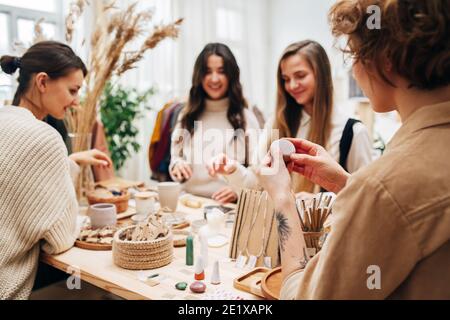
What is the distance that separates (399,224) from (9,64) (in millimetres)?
1524

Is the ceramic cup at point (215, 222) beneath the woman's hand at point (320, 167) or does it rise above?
beneath

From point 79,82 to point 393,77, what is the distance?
4.33 ft

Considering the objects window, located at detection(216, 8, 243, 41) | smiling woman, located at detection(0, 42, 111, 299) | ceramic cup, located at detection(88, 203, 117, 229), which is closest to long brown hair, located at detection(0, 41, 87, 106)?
smiling woman, located at detection(0, 42, 111, 299)

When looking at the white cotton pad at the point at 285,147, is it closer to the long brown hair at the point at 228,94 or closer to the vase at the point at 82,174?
the vase at the point at 82,174

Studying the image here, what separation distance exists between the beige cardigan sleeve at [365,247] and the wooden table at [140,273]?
0.39 metres

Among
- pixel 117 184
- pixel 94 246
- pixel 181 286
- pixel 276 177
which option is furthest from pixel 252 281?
pixel 117 184

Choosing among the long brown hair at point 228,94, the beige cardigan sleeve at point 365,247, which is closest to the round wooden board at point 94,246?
the beige cardigan sleeve at point 365,247

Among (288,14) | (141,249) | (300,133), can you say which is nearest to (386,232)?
(141,249)

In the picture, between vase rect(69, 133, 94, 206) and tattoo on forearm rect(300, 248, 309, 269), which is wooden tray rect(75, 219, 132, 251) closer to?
vase rect(69, 133, 94, 206)

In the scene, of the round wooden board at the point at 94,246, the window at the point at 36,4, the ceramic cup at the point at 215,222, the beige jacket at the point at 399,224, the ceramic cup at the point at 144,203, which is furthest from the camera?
the window at the point at 36,4

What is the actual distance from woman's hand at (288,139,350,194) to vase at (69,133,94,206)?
3.81ft

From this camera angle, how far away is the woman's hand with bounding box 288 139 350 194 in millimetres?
1078

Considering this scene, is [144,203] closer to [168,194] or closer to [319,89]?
[168,194]

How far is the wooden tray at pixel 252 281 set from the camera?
3.37ft
